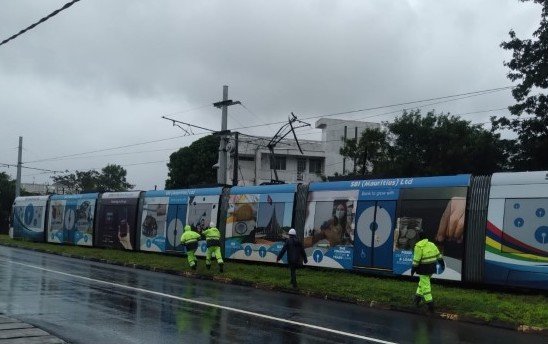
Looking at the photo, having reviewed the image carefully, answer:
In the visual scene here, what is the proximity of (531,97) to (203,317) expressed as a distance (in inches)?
886

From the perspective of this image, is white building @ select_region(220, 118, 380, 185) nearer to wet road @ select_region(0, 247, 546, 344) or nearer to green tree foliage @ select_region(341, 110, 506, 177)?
green tree foliage @ select_region(341, 110, 506, 177)

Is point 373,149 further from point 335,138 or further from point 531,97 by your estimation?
point 335,138

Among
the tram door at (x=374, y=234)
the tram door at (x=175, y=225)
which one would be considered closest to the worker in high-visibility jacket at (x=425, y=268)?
the tram door at (x=374, y=234)

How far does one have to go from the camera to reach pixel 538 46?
26984mm

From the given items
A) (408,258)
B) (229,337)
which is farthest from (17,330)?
(408,258)

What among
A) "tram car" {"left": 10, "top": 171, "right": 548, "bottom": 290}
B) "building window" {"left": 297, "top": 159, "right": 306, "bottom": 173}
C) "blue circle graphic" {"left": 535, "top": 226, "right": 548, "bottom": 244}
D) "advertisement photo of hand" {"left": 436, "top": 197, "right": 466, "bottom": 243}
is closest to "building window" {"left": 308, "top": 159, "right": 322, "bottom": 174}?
"building window" {"left": 297, "top": 159, "right": 306, "bottom": 173}

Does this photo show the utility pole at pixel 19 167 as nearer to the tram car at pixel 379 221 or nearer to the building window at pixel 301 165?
the tram car at pixel 379 221

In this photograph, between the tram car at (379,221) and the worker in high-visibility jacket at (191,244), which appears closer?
the tram car at (379,221)

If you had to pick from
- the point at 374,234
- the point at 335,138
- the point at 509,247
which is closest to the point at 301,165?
the point at 335,138

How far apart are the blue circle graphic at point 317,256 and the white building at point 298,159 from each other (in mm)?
38628

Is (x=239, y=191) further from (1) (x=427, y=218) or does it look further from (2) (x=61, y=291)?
(2) (x=61, y=291)

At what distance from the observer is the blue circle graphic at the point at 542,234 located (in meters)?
13.8

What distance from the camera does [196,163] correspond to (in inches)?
2399

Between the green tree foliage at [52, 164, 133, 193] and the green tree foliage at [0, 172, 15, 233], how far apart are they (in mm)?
17848
